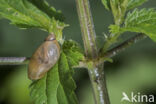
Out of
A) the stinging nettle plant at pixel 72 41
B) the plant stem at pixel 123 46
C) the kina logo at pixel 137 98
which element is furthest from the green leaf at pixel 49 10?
the kina logo at pixel 137 98

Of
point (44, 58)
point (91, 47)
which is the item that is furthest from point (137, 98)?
point (44, 58)

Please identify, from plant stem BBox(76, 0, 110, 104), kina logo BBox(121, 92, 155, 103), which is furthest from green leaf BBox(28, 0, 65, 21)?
kina logo BBox(121, 92, 155, 103)

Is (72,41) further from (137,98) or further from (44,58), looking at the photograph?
(137,98)

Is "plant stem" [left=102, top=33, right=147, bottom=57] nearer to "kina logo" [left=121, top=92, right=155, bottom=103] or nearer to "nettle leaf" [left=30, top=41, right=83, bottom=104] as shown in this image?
"nettle leaf" [left=30, top=41, right=83, bottom=104]

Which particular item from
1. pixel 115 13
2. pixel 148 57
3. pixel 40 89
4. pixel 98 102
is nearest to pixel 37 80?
pixel 40 89

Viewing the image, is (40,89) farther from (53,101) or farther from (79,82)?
(79,82)

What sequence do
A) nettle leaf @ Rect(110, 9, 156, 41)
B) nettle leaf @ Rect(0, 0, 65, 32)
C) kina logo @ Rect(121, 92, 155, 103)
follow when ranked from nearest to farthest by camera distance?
nettle leaf @ Rect(110, 9, 156, 41) < nettle leaf @ Rect(0, 0, 65, 32) < kina logo @ Rect(121, 92, 155, 103)
